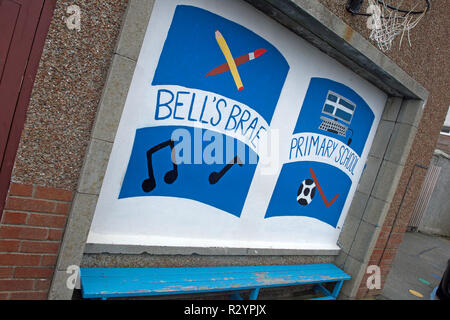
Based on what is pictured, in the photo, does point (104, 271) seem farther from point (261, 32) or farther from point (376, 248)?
point (376, 248)

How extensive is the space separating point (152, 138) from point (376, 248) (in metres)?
3.83

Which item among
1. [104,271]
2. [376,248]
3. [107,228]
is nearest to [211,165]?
[107,228]

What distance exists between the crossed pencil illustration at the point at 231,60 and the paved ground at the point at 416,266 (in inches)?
171

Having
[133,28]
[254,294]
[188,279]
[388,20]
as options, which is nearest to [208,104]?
[133,28]

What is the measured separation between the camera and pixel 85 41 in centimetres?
211

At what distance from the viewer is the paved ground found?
5.56m

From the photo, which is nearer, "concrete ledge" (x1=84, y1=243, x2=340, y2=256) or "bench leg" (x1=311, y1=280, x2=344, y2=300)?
"concrete ledge" (x1=84, y1=243, x2=340, y2=256)

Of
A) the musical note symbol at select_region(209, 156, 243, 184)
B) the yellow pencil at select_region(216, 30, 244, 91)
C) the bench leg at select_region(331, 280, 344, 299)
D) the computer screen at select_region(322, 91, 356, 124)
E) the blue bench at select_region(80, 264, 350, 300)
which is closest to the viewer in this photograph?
the blue bench at select_region(80, 264, 350, 300)

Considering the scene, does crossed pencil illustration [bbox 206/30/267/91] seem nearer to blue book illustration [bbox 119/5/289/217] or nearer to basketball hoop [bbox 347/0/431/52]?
blue book illustration [bbox 119/5/289/217]

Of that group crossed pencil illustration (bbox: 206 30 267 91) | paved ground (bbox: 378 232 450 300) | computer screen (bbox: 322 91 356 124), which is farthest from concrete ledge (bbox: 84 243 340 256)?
paved ground (bbox: 378 232 450 300)

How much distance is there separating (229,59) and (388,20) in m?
2.03

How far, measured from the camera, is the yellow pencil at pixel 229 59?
116 inches

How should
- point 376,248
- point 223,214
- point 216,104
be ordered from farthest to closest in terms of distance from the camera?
point 376,248
point 223,214
point 216,104

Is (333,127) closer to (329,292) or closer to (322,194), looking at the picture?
(322,194)
